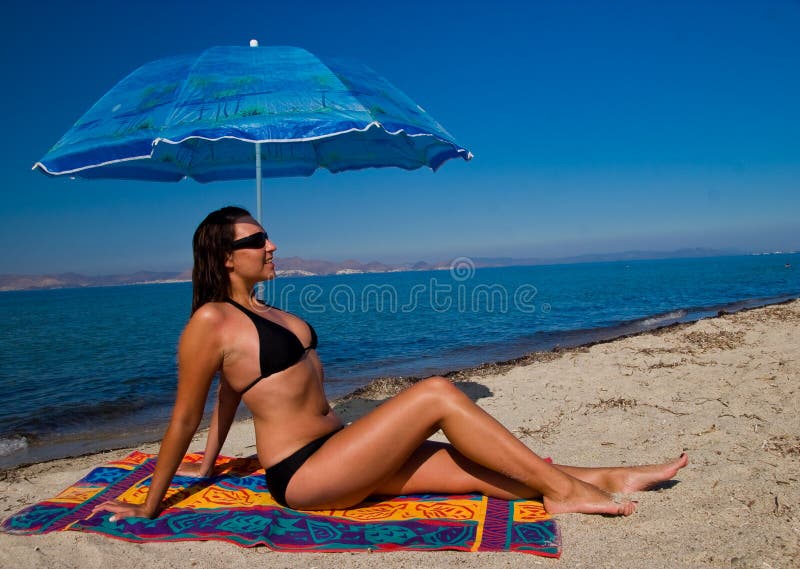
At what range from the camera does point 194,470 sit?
370cm

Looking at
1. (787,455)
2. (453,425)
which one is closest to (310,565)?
(453,425)

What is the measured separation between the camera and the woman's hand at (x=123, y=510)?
3.00 m

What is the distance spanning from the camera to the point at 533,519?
115 inches

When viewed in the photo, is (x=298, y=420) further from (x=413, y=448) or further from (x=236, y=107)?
(x=236, y=107)

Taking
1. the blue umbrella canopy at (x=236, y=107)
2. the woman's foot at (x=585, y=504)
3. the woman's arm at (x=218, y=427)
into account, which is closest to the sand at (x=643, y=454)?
the woman's foot at (x=585, y=504)

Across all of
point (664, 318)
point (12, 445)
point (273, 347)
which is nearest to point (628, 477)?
point (273, 347)

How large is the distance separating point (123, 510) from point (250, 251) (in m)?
1.64

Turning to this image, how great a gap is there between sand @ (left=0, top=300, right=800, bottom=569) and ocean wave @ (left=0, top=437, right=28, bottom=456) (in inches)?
69.9

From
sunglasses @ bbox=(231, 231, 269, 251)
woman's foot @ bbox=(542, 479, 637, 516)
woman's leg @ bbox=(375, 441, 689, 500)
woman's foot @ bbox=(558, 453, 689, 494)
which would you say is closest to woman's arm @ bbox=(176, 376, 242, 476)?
sunglasses @ bbox=(231, 231, 269, 251)

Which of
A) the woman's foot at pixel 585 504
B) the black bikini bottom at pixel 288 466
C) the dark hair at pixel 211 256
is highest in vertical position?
the dark hair at pixel 211 256

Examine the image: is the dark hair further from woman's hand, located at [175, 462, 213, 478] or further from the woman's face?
woman's hand, located at [175, 462, 213, 478]

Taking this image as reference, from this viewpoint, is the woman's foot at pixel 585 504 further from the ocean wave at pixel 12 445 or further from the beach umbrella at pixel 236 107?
the ocean wave at pixel 12 445

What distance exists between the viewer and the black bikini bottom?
2891mm

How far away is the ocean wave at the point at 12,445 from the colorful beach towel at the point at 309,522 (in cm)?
442
